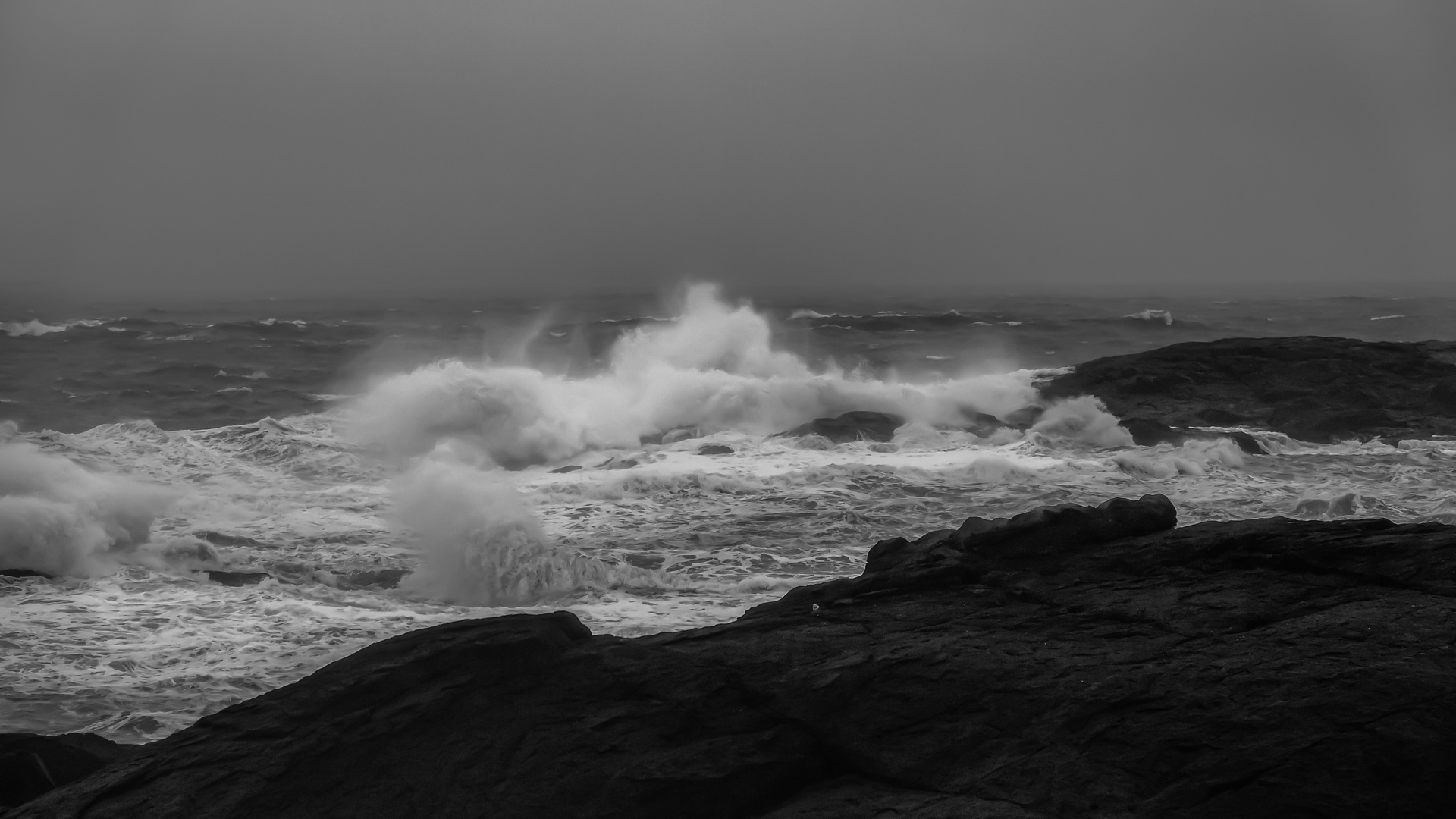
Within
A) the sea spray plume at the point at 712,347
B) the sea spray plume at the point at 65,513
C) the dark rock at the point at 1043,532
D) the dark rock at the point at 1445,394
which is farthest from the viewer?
the sea spray plume at the point at 712,347

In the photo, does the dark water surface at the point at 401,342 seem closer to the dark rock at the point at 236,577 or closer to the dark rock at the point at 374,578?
the dark rock at the point at 236,577

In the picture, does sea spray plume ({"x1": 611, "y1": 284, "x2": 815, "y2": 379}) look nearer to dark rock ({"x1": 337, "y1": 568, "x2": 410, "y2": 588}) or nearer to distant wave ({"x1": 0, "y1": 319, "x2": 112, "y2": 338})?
dark rock ({"x1": 337, "y1": 568, "x2": 410, "y2": 588})

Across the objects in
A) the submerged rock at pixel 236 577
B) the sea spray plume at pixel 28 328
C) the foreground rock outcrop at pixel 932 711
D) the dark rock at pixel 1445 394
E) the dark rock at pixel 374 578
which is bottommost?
the dark rock at pixel 374 578

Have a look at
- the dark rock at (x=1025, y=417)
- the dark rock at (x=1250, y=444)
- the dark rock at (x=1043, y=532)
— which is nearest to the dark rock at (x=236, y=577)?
the dark rock at (x=1043, y=532)

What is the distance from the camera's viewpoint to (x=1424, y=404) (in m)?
19.3

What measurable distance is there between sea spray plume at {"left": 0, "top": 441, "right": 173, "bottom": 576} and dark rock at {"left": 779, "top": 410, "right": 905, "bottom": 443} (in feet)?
32.8

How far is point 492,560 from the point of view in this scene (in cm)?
1063

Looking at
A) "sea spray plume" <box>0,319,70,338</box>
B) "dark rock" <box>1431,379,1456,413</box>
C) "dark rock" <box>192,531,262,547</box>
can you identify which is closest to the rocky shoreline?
"dark rock" <box>192,531,262,547</box>

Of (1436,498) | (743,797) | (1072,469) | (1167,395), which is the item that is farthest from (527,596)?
(1167,395)

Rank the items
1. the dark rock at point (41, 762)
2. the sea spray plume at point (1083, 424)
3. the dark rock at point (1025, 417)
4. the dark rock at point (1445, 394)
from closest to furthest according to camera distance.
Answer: the dark rock at point (41, 762) < the sea spray plume at point (1083, 424) < the dark rock at point (1445, 394) < the dark rock at point (1025, 417)

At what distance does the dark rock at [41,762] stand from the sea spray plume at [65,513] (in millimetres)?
5356

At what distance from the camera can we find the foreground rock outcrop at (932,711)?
394 cm

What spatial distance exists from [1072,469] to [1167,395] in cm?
588

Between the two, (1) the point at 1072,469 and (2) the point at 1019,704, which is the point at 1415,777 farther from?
(1) the point at 1072,469
